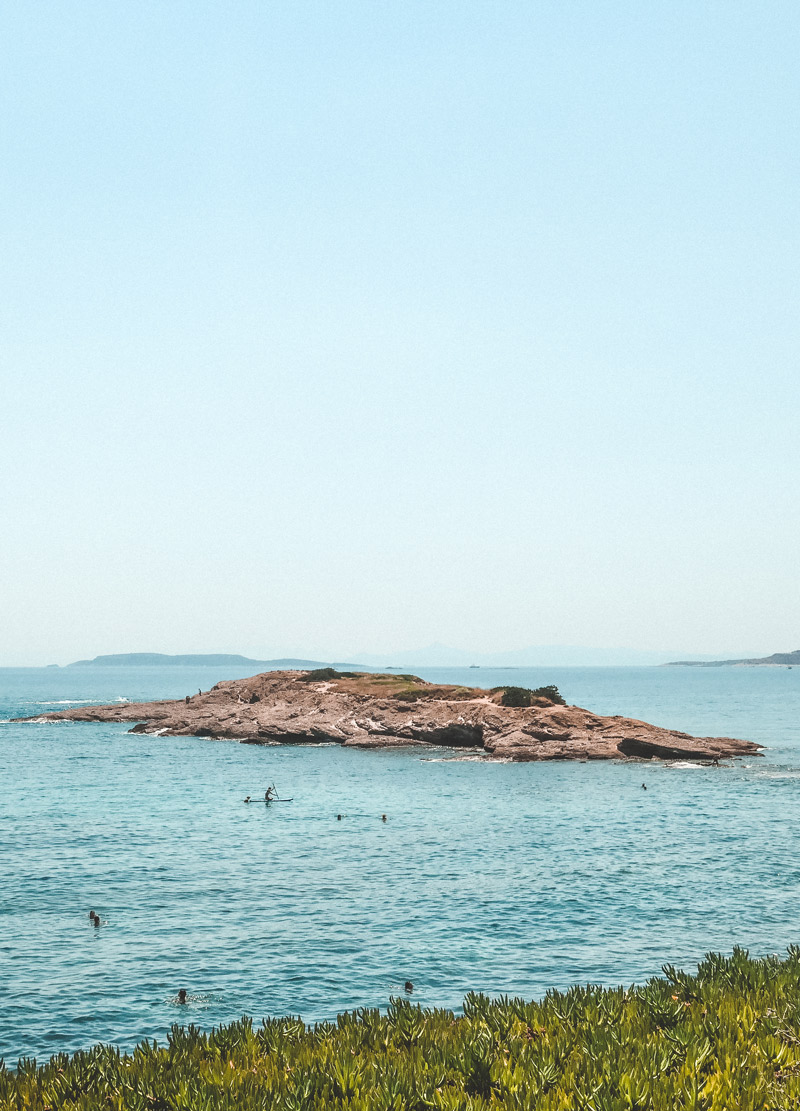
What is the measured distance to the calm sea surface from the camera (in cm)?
2608

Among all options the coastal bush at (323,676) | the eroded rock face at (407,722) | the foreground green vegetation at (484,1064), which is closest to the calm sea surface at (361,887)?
the eroded rock face at (407,722)

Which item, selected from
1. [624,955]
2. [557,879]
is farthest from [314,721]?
[624,955]

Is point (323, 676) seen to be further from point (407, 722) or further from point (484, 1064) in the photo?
point (484, 1064)

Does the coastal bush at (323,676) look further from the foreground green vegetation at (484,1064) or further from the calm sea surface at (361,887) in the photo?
the foreground green vegetation at (484,1064)

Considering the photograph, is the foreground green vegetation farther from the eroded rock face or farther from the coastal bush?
the coastal bush

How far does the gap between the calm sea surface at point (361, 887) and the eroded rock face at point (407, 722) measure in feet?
25.4

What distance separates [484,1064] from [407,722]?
8066 centimetres

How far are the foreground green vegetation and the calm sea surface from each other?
9.02 metres

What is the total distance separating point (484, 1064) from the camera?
43.7 ft

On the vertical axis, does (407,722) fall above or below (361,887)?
above

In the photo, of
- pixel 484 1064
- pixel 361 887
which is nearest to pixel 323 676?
pixel 361 887

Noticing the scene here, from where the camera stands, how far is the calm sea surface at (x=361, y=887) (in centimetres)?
2608

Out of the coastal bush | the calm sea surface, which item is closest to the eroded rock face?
the coastal bush

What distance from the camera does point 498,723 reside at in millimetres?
88625
